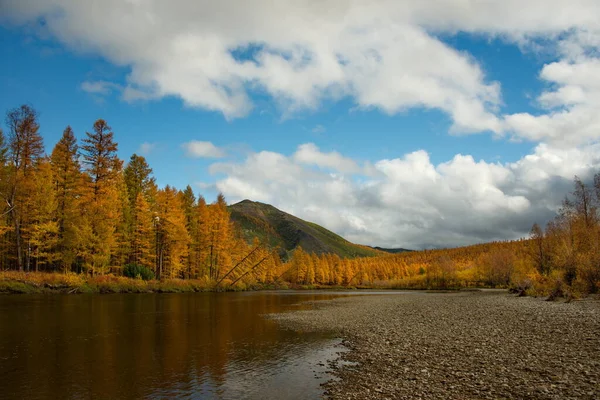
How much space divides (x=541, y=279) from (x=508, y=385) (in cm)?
6087

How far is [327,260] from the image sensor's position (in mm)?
175375

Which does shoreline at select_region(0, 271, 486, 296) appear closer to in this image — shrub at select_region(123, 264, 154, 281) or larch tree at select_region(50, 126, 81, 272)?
shrub at select_region(123, 264, 154, 281)

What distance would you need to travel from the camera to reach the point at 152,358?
55.1ft

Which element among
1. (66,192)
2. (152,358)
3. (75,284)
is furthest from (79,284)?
(152,358)

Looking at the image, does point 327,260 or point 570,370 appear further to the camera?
point 327,260

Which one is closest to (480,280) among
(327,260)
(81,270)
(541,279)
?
(327,260)

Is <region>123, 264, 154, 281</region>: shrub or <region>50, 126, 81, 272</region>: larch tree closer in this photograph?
<region>50, 126, 81, 272</region>: larch tree

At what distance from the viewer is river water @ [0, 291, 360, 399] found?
12.5 metres

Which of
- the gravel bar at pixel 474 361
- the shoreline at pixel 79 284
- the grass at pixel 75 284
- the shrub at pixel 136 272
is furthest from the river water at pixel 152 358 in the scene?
the shrub at pixel 136 272

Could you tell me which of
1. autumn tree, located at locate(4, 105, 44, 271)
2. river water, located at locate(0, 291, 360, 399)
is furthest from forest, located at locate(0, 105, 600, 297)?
river water, located at locate(0, 291, 360, 399)

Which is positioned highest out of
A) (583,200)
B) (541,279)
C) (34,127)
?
(34,127)

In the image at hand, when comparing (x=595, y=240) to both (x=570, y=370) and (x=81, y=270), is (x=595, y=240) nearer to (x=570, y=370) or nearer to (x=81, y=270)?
(x=570, y=370)

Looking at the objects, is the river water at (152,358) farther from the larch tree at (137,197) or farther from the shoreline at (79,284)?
the larch tree at (137,197)

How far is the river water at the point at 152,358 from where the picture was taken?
12.5 m
